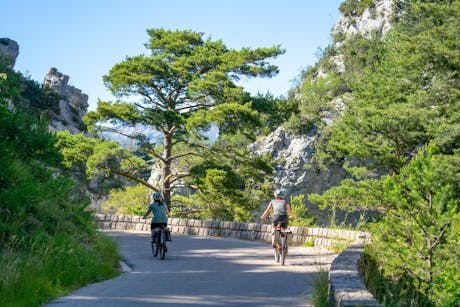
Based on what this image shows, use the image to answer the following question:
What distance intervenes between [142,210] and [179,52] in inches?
407

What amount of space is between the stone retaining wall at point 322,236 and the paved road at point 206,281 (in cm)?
77

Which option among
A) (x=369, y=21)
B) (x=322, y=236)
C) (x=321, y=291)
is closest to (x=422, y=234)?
(x=322, y=236)

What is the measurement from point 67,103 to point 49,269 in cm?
7700

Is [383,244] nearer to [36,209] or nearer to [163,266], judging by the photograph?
[163,266]

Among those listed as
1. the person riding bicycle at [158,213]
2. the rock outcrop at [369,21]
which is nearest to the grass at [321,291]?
the person riding bicycle at [158,213]

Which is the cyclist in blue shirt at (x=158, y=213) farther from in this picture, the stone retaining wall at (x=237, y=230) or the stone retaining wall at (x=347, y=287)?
the stone retaining wall at (x=347, y=287)

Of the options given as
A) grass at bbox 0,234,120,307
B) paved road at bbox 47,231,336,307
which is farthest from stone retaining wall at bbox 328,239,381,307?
grass at bbox 0,234,120,307

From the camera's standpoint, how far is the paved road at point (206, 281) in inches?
306

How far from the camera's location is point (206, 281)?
396 inches

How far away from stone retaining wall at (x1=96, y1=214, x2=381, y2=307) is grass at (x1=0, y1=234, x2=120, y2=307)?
3.67 meters

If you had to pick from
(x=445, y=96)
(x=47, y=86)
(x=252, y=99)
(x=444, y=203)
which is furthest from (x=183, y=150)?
(x=47, y=86)

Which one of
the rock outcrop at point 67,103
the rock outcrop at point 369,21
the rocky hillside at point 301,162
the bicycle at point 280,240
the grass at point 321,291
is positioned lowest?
the grass at point 321,291

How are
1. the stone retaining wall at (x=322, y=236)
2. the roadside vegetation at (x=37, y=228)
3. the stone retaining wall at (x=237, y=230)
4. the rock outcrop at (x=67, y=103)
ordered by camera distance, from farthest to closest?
the rock outcrop at (x=67, y=103) < the stone retaining wall at (x=237, y=230) < the roadside vegetation at (x=37, y=228) < the stone retaining wall at (x=322, y=236)

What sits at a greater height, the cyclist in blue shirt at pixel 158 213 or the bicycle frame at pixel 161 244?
the cyclist in blue shirt at pixel 158 213
